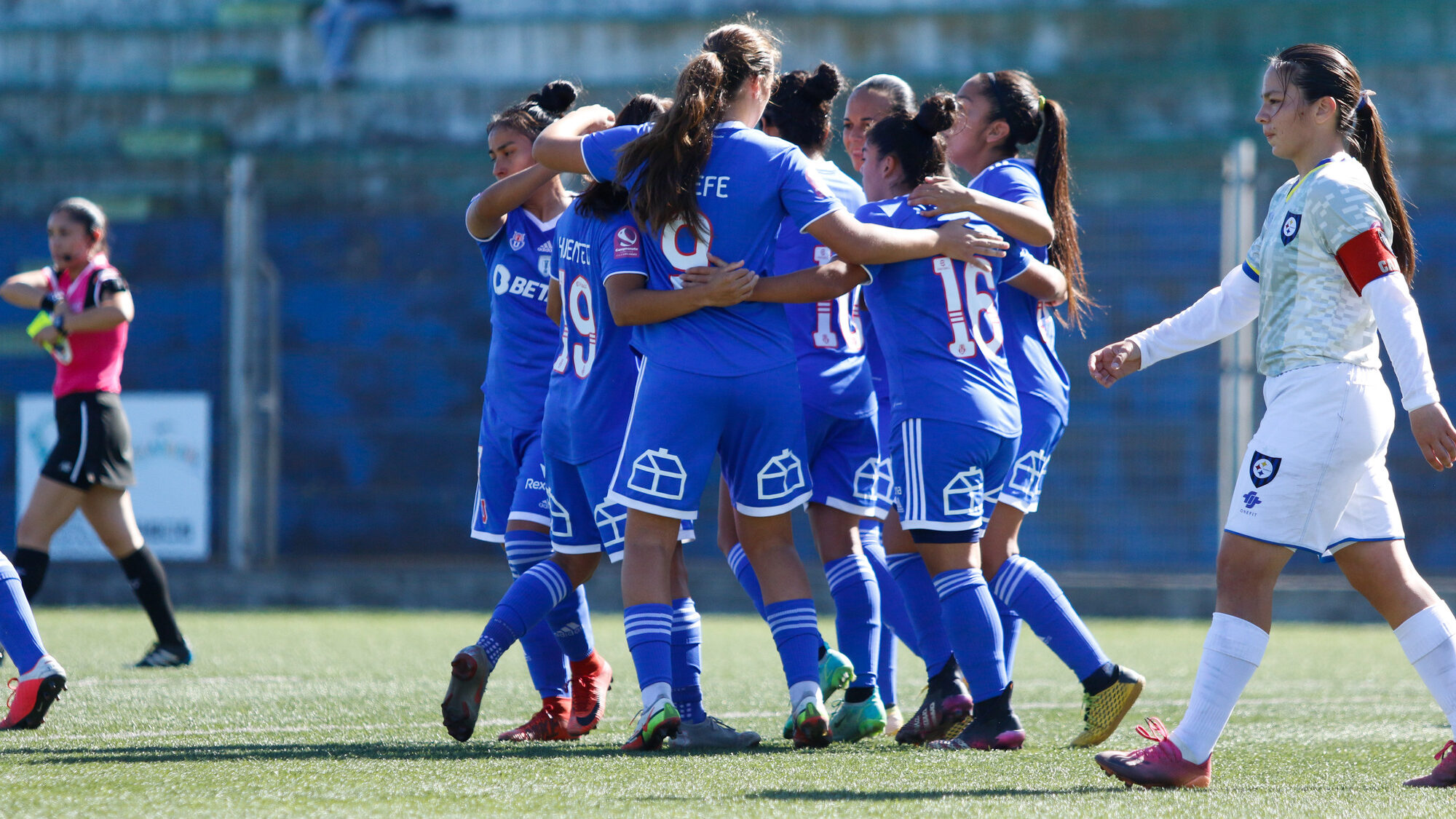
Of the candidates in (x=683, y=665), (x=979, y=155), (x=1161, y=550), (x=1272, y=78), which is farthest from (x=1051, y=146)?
(x=1161, y=550)

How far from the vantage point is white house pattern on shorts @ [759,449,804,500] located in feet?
13.5

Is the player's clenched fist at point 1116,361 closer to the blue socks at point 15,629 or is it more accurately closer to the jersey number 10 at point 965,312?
the jersey number 10 at point 965,312

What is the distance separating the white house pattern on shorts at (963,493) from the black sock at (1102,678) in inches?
23.4

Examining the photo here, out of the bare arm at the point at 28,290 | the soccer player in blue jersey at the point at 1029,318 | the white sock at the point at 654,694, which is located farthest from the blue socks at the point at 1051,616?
the bare arm at the point at 28,290

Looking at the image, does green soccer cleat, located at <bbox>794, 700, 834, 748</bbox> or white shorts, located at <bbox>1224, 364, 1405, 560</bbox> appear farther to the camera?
green soccer cleat, located at <bbox>794, 700, 834, 748</bbox>

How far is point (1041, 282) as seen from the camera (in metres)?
4.56

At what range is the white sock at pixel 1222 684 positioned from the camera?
11.7 ft

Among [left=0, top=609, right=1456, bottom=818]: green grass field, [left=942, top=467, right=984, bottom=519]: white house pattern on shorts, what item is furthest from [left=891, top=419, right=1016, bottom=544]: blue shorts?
[left=0, top=609, right=1456, bottom=818]: green grass field

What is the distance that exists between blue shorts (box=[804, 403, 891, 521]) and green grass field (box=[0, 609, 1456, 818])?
0.72 m

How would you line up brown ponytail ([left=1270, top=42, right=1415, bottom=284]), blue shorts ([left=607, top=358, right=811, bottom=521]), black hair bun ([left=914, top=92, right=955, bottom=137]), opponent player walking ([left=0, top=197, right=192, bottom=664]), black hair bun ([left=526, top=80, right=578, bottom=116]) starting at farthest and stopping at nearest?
opponent player walking ([left=0, top=197, right=192, bottom=664]) < black hair bun ([left=526, top=80, right=578, bottom=116]) < black hair bun ([left=914, top=92, right=955, bottom=137]) < blue shorts ([left=607, top=358, right=811, bottom=521]) < brown ponytail ([left=1270, top=42, right=1415, bottom=284])

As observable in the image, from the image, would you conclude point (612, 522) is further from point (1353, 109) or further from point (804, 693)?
point (1353, 109)

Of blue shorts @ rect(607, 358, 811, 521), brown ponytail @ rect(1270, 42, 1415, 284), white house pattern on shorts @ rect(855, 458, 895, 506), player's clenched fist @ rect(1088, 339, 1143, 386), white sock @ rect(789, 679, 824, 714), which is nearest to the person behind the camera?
brown ponytail @ rect(1270, 42, 1415, 284)

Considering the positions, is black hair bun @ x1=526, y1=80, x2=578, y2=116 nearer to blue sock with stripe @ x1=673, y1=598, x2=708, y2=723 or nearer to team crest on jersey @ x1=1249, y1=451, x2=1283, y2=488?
blue sock with stripe @ x1=673, y1=598, x2=708, y2=723

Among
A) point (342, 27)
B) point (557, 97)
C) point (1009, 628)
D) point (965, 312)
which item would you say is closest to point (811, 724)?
point (1009, 628)
